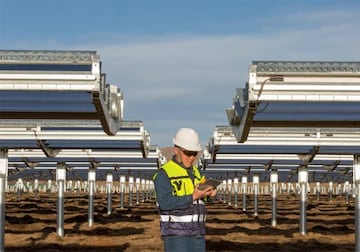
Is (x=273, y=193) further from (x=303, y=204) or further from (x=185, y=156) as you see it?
(x=185, y=156)

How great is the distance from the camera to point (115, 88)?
508 inches

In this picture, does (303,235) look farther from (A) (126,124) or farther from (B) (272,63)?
(B) (272,63)

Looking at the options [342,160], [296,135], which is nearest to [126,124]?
[296,135]

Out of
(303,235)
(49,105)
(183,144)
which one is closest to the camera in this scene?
(183,144)

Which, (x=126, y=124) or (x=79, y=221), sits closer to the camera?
(x=126, y=124)

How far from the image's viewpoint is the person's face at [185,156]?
8703 millimetres

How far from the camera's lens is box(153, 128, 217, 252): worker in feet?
28.5

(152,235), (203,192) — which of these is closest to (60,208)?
(152,235)

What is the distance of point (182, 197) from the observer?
8680mm

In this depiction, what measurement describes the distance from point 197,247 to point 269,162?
18724mm

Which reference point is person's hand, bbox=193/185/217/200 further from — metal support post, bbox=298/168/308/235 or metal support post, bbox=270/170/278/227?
metal support post, bbox=270/170/278/227

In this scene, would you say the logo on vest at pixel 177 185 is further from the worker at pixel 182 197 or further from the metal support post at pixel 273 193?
the metal support post at pixel 273 193

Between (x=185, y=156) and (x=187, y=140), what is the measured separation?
192 mm

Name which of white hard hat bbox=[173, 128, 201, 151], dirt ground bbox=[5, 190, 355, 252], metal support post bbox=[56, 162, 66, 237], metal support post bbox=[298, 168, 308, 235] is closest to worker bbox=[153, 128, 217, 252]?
white hard hat bbox=[173, 128, 201, 151]
